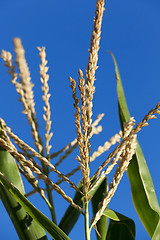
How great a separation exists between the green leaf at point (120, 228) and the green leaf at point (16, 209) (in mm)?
386

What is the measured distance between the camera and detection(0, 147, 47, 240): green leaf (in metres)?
1.17

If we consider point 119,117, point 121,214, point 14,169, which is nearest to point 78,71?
point 14,169

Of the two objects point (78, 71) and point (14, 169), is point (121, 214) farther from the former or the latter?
point (78, 71)

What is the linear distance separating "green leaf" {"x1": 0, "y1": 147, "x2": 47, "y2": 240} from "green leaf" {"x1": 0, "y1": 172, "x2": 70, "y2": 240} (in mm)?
82

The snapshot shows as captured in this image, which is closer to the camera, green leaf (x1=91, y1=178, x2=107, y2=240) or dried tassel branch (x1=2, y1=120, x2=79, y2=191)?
dried tassel branch (x1=2, y1=120, x2=79, y2=191)

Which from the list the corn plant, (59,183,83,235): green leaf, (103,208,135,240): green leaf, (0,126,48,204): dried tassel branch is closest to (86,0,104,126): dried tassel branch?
the corn plant

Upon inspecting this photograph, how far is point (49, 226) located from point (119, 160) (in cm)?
35

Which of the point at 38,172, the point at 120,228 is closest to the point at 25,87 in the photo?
the point at 38,172

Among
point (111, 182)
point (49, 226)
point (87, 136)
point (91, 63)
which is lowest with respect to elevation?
point (49, 226)

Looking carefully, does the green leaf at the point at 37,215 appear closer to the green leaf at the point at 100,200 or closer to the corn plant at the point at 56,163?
the corn plant at the point at 56,163

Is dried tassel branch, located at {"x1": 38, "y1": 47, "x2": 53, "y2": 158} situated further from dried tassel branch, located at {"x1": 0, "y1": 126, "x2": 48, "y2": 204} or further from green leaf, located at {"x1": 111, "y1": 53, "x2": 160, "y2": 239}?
green leaf, located at {"x1": 111, "y1": 53, "x2": 160, "y2": 239}

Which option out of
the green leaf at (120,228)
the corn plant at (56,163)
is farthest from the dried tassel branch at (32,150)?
the green leaf at (120,228)

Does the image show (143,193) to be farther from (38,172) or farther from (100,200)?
(38,172)

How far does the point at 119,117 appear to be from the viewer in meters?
1.66
